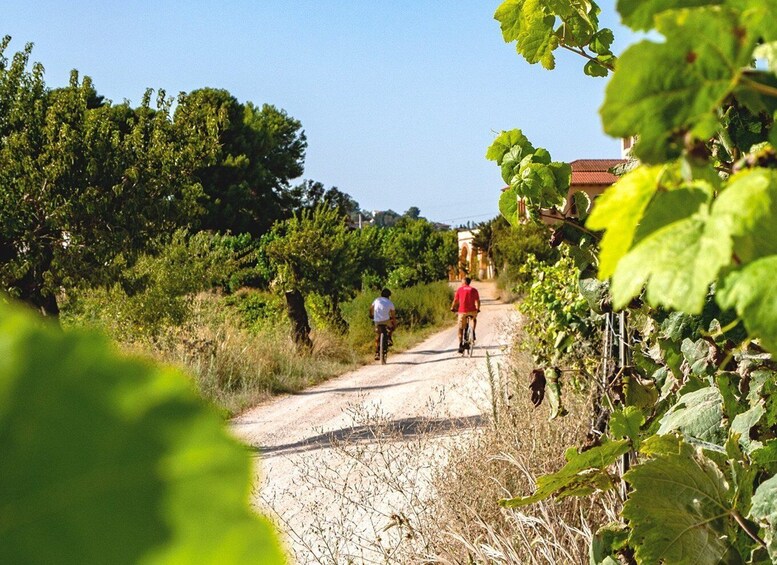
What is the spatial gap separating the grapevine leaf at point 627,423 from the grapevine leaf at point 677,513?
1.11 ft

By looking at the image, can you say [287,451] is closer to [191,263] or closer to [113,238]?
[113,238]

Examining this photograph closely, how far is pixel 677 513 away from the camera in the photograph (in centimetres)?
118

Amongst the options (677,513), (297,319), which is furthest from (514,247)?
(677,513)

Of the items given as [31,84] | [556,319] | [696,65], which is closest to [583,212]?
[696,65]

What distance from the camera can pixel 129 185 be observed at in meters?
8.38

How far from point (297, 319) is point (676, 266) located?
13904mm

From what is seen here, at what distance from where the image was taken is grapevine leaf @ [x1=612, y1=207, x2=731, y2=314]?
1.14 ft

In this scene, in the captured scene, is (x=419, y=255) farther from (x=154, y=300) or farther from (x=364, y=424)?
(x=364, y=424)

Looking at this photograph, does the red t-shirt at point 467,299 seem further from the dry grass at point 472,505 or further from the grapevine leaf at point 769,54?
the grapevine leaf at point 769,54

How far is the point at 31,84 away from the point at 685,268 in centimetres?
918

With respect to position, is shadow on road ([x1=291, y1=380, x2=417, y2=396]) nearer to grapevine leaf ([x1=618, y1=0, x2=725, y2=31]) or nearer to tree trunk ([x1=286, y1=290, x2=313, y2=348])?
tree trunk ([x1=286, y1=290, x2=313, y2=348])

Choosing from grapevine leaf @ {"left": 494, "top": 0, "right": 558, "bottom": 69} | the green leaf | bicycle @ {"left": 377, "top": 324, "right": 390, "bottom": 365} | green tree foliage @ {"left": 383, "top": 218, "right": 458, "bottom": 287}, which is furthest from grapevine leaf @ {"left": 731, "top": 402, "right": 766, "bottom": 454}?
green tree foliage @ {"left": 383, "top": 218, "right": 458, "bottom": 287}

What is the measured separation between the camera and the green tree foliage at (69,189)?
7.68 metres

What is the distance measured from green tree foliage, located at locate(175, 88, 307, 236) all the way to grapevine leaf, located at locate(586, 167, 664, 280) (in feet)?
96.1
